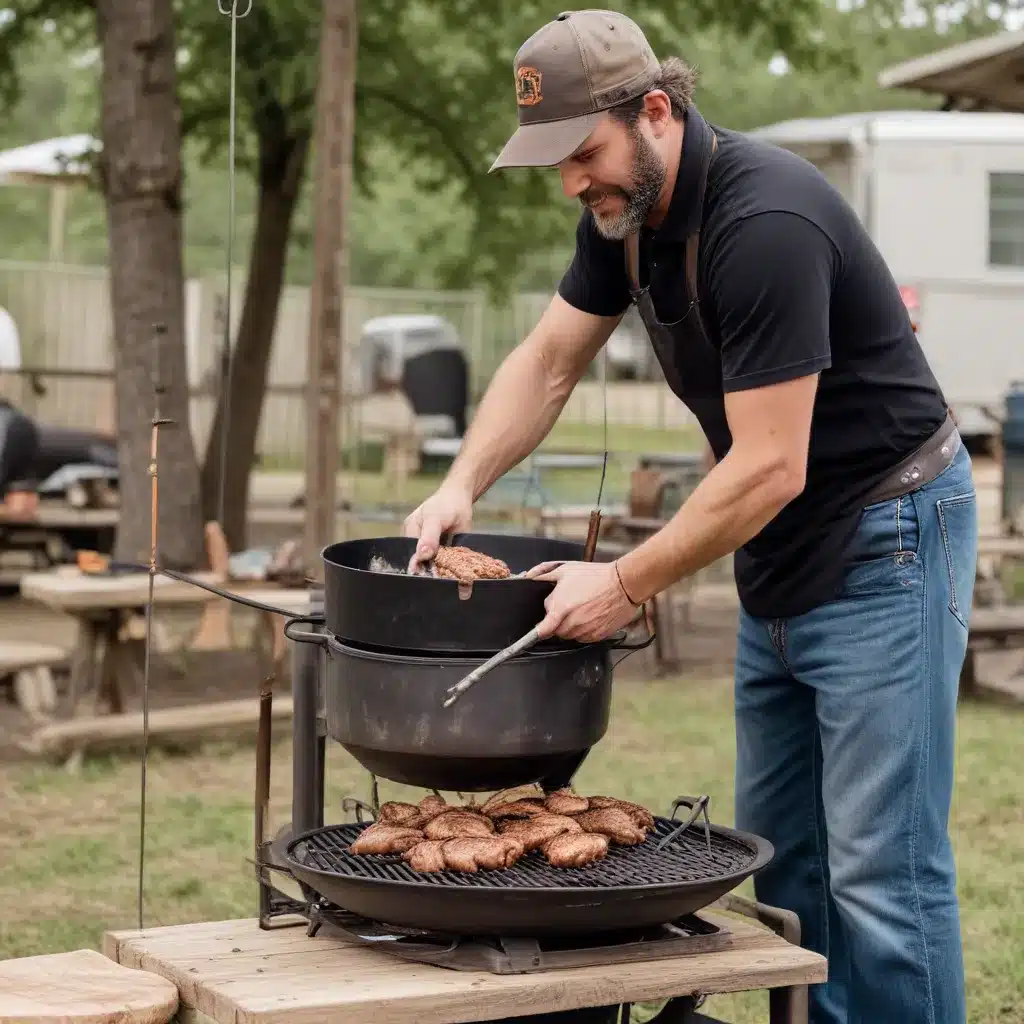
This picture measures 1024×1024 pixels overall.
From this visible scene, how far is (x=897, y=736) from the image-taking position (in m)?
3.10

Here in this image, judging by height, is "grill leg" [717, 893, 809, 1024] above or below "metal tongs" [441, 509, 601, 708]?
below

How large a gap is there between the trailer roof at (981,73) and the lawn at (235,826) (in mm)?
3028

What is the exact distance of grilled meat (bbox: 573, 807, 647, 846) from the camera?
314 cm

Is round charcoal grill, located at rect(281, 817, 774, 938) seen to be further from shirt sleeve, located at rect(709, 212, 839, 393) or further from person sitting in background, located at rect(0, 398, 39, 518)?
person sitting in background, located at rect(0, 398, 39, 518)

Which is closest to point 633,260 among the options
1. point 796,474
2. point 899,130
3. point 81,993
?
point 796,474

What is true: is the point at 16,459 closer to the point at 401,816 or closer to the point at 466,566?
the point at 401,816

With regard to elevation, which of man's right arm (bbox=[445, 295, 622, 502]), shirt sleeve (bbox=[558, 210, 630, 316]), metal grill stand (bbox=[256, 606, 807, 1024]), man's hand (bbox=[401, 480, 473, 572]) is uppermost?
shirt sleeve (bbox=[558, 210, 630, 316])

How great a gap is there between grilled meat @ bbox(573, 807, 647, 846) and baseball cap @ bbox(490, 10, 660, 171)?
115 cm

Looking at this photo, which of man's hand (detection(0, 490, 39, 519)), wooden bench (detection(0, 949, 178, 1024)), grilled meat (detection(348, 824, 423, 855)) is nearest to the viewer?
wooden bench (detection(0, 949, 178, 1024))

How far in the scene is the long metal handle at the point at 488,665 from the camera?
112 inches

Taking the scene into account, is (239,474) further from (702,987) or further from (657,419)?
(657,419)

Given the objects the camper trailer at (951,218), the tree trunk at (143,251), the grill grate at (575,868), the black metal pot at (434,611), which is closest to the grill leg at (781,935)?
the grill grate at (575,868)

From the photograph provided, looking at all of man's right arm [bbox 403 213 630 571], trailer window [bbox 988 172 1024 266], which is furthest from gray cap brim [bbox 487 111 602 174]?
trailer window [bbox 988 172 1024 266]

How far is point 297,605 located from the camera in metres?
7.49
